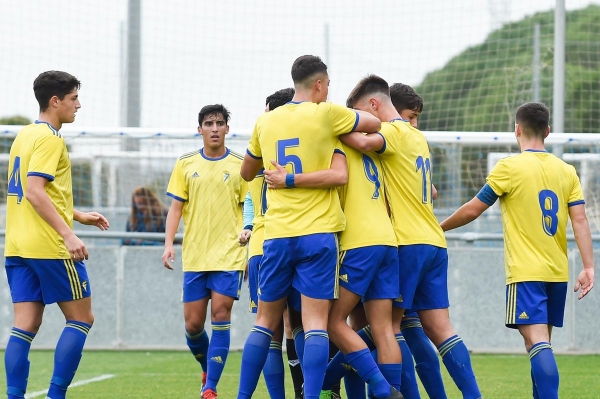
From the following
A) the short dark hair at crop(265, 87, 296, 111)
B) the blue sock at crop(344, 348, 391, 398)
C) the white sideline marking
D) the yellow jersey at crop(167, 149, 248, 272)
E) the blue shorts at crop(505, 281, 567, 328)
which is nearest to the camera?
the blue sock at crop(344, 348, 391, 398)

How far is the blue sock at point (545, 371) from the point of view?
5.85m

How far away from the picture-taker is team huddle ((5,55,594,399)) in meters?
5.70

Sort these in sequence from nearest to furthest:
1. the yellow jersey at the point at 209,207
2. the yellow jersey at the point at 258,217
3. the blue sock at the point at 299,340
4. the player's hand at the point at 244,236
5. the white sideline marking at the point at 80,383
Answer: the yellow jersey at the point at 258,217 → the blue sock at the point at 299,340 → the player's hand at the point at 244,236 → the white sideline marking at the point at 80,383 → the yellow jersey at the point at 209,207

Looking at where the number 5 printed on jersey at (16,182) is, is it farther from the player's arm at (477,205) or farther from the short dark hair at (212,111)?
the player's arm at (477,205)

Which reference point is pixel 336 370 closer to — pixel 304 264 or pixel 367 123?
pixel 304 264

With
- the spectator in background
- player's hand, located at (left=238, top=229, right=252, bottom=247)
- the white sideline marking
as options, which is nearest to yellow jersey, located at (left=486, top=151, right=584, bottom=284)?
player's hand, located at (left=238, top=229, right=252, bottom=247)

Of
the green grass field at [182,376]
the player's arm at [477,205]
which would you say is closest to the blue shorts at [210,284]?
the green grass field at [182,376]

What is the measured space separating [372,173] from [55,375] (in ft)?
7.95

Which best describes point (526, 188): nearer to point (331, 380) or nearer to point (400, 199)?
point (400, 199)

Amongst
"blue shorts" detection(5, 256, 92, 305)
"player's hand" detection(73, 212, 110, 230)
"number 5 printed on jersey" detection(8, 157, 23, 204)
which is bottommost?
"blue shorts" detection(5, 256, 92, 305)

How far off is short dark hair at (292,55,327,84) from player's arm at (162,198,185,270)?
104 inches

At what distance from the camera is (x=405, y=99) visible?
6496 mm

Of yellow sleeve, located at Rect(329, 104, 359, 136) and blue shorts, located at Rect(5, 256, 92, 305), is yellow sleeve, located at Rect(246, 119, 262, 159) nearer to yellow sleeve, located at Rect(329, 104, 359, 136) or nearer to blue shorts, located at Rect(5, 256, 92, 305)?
yellow sleeve, located at Rect(329, 104, 359, 136)

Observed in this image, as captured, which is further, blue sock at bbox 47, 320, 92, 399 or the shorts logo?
blue sock at bbox 47, 320, 92, 399
